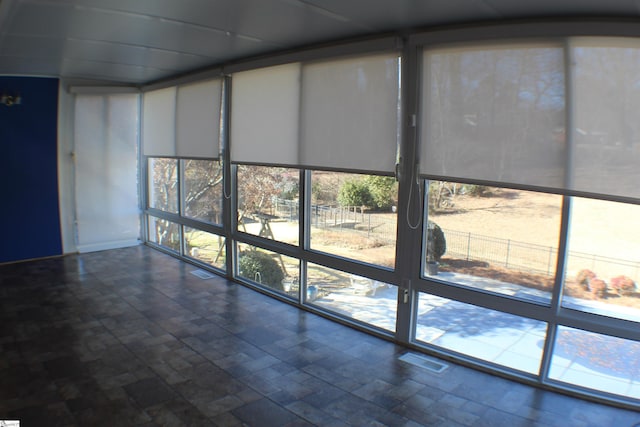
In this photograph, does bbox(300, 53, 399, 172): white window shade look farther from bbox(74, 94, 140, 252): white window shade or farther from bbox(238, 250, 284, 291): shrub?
bbox(74, 94, 140, 252): white window shade

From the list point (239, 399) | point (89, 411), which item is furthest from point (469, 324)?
point (89, 411)

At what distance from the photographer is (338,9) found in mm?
3260

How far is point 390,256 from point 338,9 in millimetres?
2293

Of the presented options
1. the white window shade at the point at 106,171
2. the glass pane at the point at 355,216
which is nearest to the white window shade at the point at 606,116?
the glass pane at the point at 355,216

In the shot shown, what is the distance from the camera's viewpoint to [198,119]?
6.39 m

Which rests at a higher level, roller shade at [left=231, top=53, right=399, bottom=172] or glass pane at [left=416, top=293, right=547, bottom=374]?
roller shade at [left=231, top=53, right=399, bottom=172]

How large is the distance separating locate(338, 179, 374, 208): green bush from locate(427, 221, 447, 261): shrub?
2.27 ft

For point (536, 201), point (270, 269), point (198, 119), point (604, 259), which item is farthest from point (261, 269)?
point (604, 259)

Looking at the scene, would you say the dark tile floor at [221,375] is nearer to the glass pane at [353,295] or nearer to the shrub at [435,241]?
the glass pane at [353,295]

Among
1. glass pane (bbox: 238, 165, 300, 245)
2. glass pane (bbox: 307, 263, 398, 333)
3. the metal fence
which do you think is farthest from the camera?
glass pane (bbox: 238, 165, 300, 245)

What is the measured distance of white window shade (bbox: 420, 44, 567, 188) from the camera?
3.14 meters

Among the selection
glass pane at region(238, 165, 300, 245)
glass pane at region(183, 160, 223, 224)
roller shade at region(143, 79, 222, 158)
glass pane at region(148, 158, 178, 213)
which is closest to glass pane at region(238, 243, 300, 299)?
glass pane at region(238, 165, 300, 245)

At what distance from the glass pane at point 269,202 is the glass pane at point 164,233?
197 cm

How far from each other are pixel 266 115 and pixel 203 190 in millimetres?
2090
